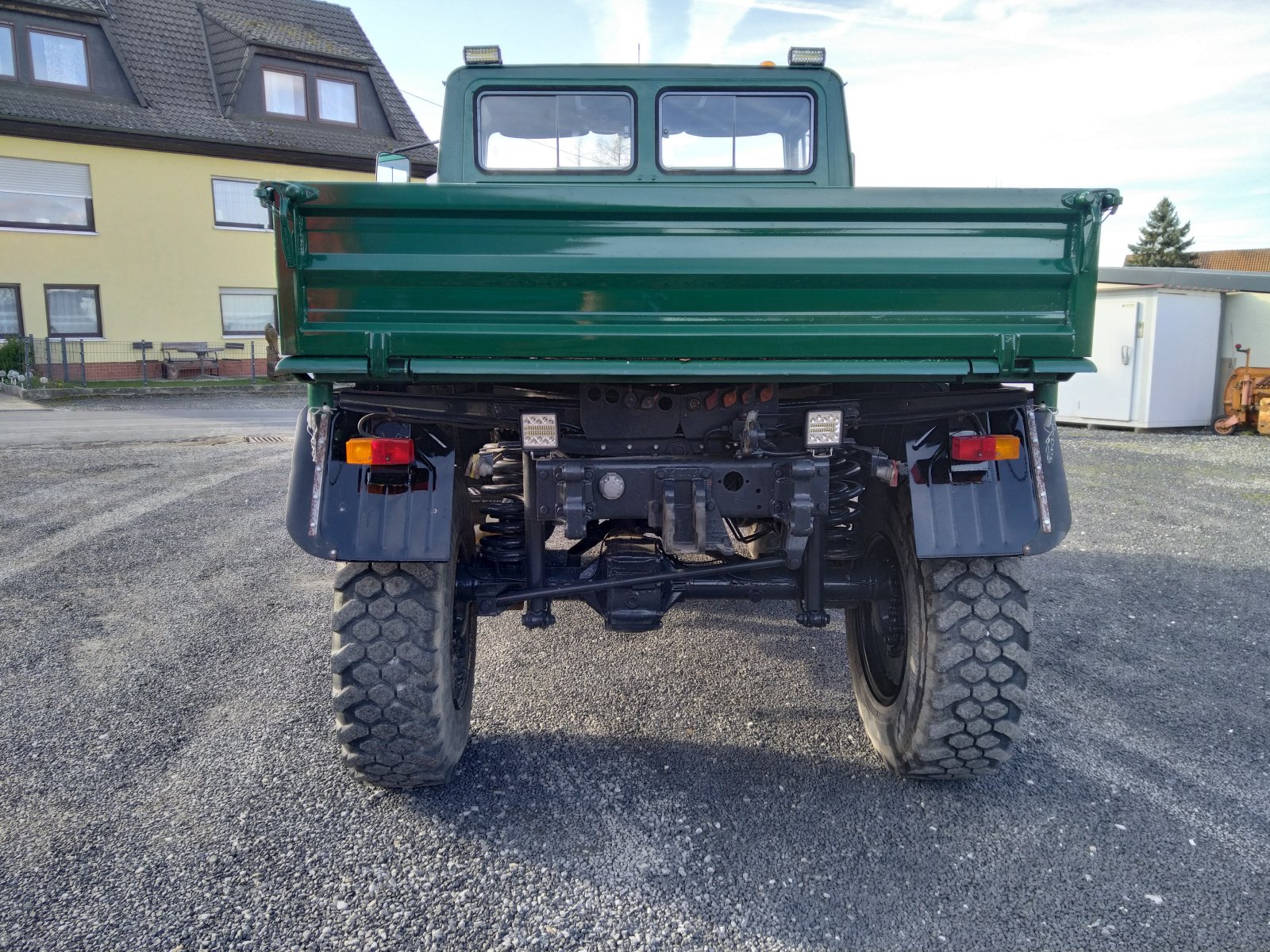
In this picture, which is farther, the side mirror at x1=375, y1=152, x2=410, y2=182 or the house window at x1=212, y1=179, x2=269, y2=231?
the house window at x1=212, y1=179, x2=269, y2=231

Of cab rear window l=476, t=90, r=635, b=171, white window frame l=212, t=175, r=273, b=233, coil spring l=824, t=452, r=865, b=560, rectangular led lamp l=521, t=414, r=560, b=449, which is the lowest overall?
coil spring l=824, t=452, r=865, b=560

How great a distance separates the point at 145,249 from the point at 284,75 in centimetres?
551

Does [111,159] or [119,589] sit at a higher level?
[111,159]

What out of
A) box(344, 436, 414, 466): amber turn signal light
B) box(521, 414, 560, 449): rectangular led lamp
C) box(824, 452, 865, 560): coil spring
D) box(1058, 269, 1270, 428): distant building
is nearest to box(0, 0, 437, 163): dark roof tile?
box(1058, 269, 1270, 428): distant building

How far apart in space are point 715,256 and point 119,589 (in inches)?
186

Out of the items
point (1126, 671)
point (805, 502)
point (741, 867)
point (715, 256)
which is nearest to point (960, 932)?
point (741, 867)

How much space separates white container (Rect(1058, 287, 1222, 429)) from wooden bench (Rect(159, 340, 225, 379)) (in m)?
17.4

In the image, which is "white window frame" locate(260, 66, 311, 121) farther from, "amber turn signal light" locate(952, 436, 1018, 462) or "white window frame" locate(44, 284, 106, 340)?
"amber turn signal light" locate(952, 436, 1018, 462)

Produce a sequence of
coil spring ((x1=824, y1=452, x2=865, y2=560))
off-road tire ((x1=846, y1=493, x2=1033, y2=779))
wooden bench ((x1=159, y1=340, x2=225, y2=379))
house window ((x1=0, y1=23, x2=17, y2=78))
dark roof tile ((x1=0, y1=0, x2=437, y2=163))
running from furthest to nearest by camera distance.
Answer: wooden bench ((x1=159, y1=340, x2=225, y2=379))
dark roof tile ((x1=0, y1=0, x2=437, y2=163))
house window ((x1=0, y1=23, x2=17, y2=78))
coil spring ((x1=824, y1=452, x2=865, y2=560))
off-road tire ((x1=846, y1=493, x2=1033, y2=779))

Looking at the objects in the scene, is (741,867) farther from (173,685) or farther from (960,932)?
(173,685)

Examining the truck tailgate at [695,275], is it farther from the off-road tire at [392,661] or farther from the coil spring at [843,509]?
the off-road tire at [392,661]

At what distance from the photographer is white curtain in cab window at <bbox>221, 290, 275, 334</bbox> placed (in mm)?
20984

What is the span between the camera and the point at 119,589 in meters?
5.62

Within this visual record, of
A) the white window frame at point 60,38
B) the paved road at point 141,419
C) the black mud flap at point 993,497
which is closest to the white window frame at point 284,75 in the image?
the white window frame at point 60,38
